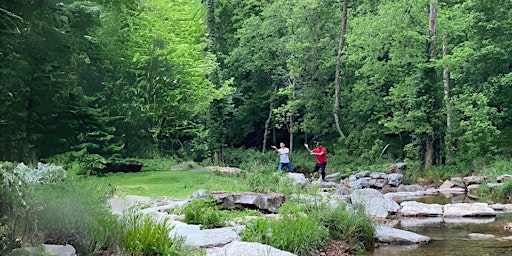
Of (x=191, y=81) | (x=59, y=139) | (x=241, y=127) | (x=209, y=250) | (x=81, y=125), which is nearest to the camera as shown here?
(x=209, y=250)

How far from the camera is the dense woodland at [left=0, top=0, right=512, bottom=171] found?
11.2 m

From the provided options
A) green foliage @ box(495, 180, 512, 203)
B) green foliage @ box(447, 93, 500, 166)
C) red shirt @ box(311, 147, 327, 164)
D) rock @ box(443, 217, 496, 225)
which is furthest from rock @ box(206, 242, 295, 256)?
green foliage @ box(447, 93, 500, 166)

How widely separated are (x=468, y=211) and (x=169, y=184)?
877 centimetres

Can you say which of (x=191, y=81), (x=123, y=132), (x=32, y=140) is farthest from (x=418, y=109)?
(x=32, y=140)

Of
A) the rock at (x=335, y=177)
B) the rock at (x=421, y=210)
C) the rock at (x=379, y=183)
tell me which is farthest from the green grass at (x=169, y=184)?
the rock at (x=335, y=177)

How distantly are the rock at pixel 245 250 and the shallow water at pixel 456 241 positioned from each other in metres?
2.19

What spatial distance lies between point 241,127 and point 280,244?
3311 centimetres

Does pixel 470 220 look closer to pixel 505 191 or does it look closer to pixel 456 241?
pixel 456 241

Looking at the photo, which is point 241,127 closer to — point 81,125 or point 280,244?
point 81,125

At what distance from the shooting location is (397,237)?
8922mm

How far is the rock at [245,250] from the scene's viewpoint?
646 centimetres

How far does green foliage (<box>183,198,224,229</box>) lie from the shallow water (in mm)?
2641

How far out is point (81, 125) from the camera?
15172 mm

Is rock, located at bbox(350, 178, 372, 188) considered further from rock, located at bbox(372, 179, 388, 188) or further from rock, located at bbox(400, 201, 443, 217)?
rock, located at bbox(400, 201, 443, 217)
